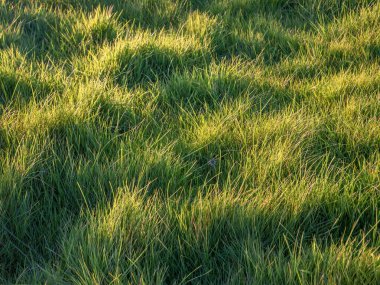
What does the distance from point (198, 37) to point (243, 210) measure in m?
1.92

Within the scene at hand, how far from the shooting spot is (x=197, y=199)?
7.30 ft

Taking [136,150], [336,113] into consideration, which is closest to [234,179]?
[136,150]

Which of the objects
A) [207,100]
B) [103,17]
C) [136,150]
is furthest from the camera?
[103,17]

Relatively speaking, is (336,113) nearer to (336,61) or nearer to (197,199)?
(336,61)

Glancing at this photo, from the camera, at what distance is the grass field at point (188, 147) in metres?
1.98

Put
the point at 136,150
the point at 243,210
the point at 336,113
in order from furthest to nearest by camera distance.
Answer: the point at 336,113 < the point at 136,150 < the point at 243,210

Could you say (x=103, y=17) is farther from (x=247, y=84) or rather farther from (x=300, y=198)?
(x=300, y=198)

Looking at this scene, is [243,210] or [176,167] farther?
[176,167]

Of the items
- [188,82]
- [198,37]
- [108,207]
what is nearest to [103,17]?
[198,37]

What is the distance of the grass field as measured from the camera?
1979 millimetres

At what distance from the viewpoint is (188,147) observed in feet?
8.65

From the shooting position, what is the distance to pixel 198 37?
379 cm

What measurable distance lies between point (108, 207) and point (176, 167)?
393 millimetres

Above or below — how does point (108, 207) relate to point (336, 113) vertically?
below
